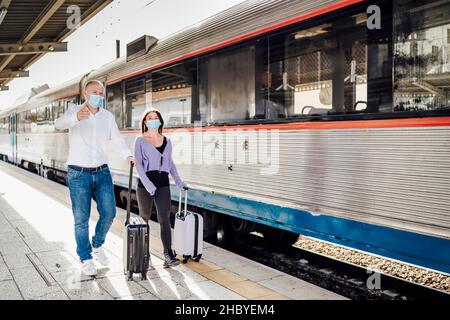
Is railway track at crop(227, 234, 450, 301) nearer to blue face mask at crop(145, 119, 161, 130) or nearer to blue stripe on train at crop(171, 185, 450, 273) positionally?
blue stripe on train at crop(171, 185, 450, 273)

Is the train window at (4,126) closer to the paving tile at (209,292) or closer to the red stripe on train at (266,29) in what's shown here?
the red stripe on train at (266,29)

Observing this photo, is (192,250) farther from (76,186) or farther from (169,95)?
(169,95)

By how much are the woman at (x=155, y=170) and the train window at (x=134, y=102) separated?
307 centimetres

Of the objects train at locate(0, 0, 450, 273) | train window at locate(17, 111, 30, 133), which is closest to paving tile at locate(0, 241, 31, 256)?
train at locate(0, 0, 450, 273)

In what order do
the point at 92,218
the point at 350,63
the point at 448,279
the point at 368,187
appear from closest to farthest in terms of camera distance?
the point at 368,187, the point at 350,63, the point at 448,279, the point at 92,218

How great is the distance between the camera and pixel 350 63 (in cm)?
387

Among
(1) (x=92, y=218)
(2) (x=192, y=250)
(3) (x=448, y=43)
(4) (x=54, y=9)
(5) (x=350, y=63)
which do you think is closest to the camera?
(3) (x=448, y=43)

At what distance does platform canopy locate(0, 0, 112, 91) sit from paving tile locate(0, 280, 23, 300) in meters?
5.91

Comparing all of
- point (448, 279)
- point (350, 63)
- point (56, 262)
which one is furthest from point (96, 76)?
point (448, 279)

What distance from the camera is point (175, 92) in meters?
→ 6.45

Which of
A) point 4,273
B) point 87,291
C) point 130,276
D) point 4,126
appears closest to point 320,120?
point 130,276

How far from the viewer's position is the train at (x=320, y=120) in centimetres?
326

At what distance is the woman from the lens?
4.30 metres
